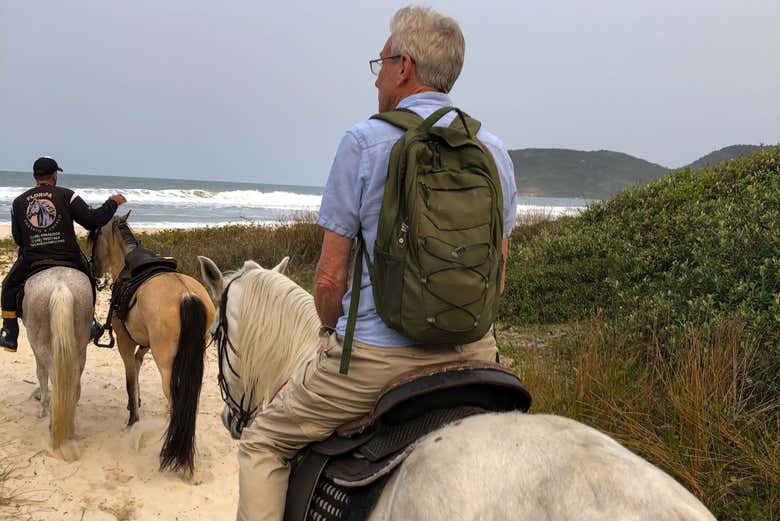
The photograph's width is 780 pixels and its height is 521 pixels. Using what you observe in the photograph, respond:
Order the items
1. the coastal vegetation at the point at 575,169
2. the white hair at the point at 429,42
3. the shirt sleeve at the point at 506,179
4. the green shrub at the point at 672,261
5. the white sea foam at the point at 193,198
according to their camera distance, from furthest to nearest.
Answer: the coastal vegetation at the point at 575,169
the white sea foam at the point at 193,198
the green shrub at the point at 672,261
the shirt sleeve at the point at 506,179
the white hair at the point at 429,42

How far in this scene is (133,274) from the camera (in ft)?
15.9

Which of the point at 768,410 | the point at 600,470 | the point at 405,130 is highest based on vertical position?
the point at 405,130

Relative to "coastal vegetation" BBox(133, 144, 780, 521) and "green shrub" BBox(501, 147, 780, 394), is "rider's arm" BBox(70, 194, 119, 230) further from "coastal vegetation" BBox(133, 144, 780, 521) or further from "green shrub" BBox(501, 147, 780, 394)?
"green shrub" BBox(501, 147, 780, 394)

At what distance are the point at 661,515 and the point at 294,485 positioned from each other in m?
1.14

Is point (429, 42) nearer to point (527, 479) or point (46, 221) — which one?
point (527, 479)

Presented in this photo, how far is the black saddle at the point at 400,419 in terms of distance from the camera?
1585 millimetres

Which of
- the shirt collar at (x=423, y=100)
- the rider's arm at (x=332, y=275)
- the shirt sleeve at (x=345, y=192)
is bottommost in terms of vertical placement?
the rider's arm at (x=332, y=275)

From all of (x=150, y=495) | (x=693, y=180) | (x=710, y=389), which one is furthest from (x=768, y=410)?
(x=693, y=180)

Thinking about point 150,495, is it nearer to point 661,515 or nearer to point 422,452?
point 422,452

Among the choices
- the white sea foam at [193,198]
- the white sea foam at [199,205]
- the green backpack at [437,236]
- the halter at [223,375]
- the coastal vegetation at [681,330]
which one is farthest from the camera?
the white sea foam at [193,198]

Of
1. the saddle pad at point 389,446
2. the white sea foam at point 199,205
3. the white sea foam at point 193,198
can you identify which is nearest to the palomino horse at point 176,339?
the saddle pad at point 389,446

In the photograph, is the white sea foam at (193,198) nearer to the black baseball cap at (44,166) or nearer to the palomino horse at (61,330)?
the black baseball cap at (44,166)

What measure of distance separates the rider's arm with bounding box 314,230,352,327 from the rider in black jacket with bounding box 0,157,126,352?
3689 mm

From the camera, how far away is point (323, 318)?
73.9 inches
